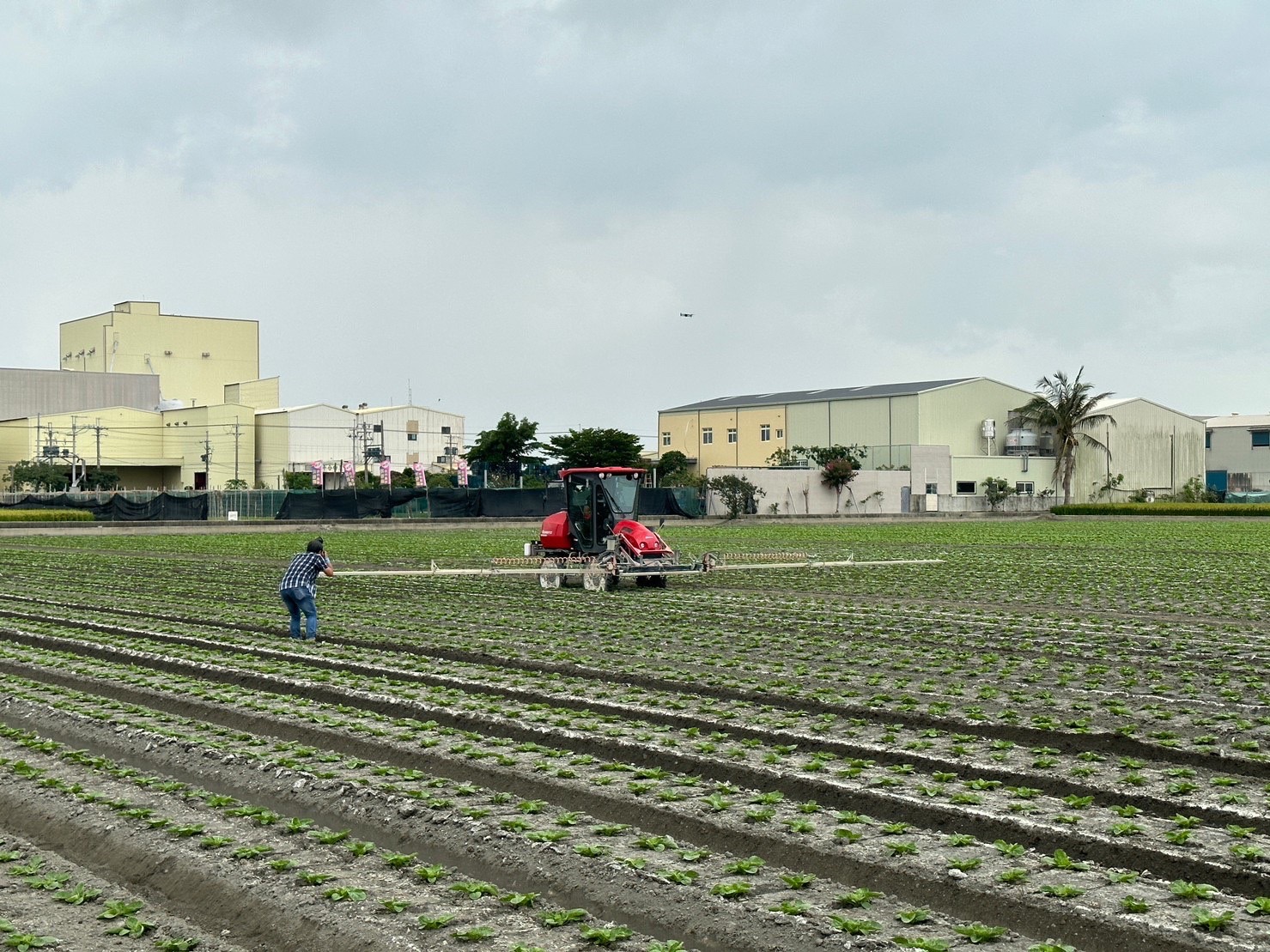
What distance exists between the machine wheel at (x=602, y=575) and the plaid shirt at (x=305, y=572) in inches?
311

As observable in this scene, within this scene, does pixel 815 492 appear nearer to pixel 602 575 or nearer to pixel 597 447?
pixel 597 447

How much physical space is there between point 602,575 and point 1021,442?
6514cm

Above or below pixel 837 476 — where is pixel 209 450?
above

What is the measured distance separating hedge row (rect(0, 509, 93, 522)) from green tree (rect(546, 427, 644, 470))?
3733 cm

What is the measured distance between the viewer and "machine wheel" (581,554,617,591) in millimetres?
24781

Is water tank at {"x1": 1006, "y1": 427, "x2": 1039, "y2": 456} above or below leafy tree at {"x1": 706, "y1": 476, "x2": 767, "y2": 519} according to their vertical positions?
above

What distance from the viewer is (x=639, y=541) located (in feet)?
82.9

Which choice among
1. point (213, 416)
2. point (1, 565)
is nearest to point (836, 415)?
point (213, 416)

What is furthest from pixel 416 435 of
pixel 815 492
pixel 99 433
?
pixel 815 492

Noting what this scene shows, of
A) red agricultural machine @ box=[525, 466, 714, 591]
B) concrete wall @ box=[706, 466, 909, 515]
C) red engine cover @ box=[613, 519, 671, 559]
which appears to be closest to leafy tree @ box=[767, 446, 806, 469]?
concrete wall @ box=[706, 466, 909, 515]

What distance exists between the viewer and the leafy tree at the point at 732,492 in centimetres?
7144

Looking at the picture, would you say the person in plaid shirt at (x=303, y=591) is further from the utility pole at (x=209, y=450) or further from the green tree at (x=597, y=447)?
the utility pole at (x=209, y=450)

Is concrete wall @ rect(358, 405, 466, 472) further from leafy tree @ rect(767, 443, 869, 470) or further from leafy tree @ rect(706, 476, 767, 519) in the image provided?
leafy tree @ rect(706, 476, 767, 519)

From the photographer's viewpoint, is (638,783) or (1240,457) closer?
(638,783)
